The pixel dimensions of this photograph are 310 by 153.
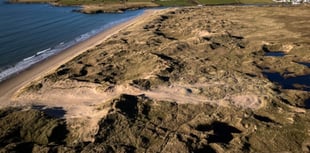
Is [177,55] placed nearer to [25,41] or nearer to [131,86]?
[131,86]

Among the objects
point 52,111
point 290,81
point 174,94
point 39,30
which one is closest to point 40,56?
point 39,30

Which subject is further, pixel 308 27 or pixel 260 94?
pixel 308 27

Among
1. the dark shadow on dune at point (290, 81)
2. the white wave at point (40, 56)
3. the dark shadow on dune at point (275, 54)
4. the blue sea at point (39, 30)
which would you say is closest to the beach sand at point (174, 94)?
the dark shadow on dune at point (290, 81)

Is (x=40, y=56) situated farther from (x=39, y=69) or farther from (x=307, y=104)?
(x=307, y=104)

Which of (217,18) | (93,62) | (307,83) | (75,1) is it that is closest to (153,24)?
(217,18)

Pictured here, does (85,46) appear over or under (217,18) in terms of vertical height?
under

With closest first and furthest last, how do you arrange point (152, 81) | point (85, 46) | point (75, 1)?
point (152, 81)
point (85, 46)
point (75, 1)
